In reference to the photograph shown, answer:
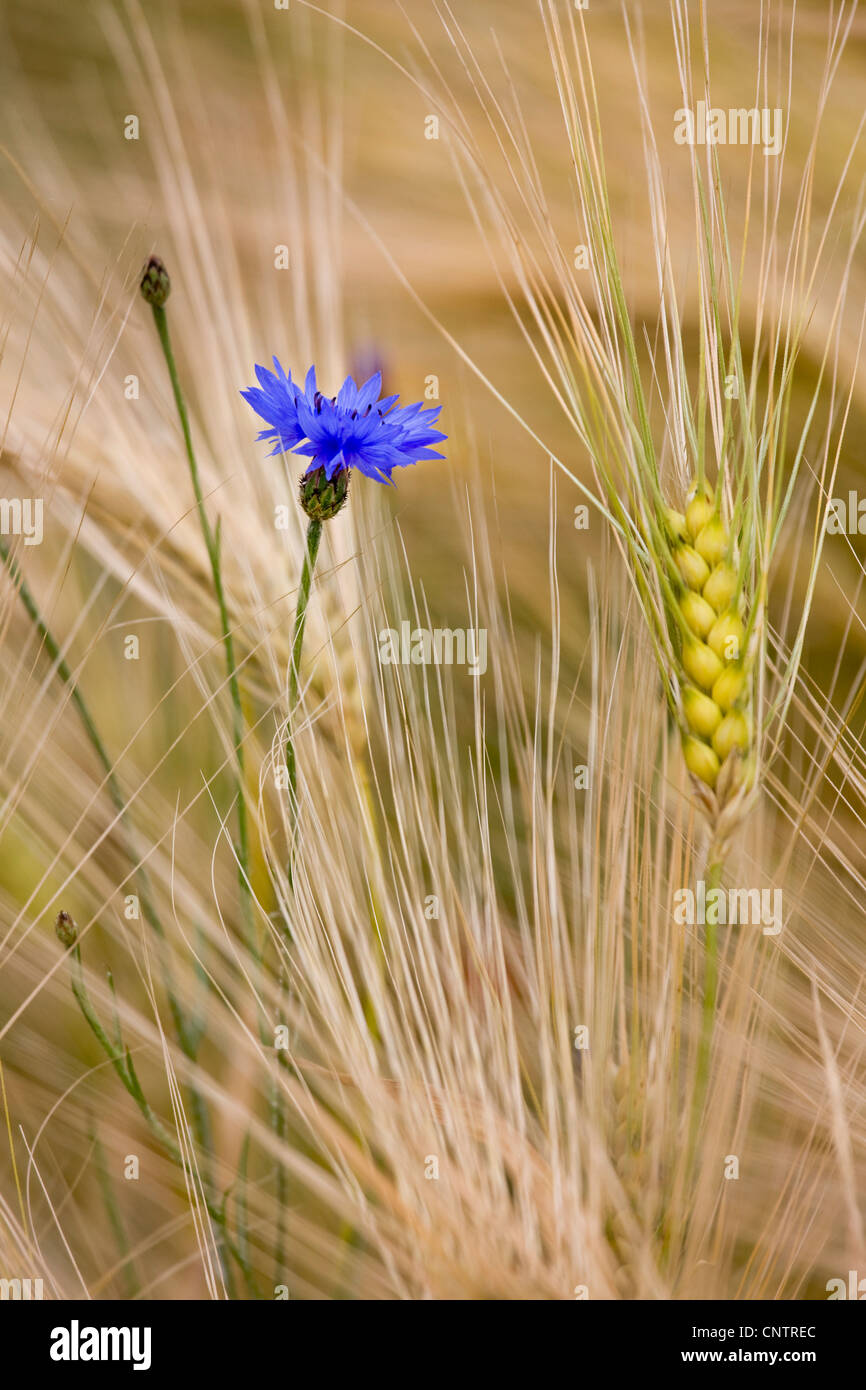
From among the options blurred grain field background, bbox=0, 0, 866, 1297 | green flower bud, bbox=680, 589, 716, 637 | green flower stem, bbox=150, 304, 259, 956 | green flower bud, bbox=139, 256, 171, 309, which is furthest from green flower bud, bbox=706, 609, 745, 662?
green flower bud, bbox=139, 256, 171, 309

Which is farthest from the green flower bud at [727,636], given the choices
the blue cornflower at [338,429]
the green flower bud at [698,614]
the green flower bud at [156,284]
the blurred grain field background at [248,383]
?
the green flower bud at [156,284]

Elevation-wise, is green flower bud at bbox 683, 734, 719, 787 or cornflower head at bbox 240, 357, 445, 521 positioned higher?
cornflower head at bbox 240, 357, 445, 521

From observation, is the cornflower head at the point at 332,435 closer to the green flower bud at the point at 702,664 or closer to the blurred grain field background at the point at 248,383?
the blurred grain field background at the point at 248,383

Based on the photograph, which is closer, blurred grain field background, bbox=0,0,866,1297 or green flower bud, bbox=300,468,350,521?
green flower bud, bbox=300,468,350,521

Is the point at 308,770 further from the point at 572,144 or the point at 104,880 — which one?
the point at 572,144

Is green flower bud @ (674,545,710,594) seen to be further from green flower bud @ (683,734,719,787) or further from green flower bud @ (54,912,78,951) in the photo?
green flower bud @ (54,912,78,951)

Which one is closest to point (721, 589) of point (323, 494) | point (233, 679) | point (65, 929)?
point (323, 494)
